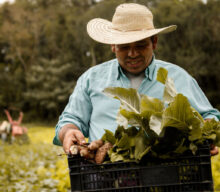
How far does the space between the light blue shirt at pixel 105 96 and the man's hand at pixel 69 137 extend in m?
0.09

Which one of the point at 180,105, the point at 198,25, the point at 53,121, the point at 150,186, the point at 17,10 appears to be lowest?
the point at 150,186

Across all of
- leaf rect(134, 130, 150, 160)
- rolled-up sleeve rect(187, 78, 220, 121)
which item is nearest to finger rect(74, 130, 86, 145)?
leaf rect(134, 130, 150, 160)

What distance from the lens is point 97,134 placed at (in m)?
2.37

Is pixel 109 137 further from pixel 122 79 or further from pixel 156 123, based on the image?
pixel 122 79

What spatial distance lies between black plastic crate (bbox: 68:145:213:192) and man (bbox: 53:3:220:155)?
23.3 inches

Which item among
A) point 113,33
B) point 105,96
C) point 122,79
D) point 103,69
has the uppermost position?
point 113,33

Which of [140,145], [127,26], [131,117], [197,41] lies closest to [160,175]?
[140,145]

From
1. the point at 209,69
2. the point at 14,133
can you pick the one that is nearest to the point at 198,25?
the point at 209,69

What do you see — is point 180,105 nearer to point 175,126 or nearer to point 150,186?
point 175,126

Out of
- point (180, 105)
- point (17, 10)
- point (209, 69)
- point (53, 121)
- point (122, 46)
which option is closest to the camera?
point (180, 105)

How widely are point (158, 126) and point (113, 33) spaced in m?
1.04

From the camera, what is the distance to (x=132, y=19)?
2371mm

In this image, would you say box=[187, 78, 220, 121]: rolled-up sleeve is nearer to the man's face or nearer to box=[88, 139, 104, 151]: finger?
the man's face

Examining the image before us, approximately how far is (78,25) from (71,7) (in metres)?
7.03
